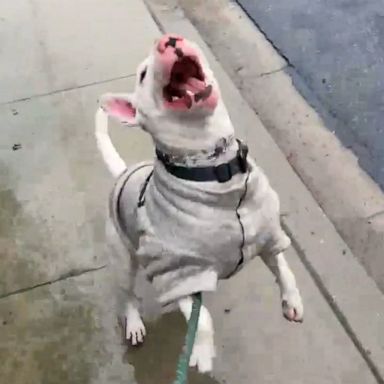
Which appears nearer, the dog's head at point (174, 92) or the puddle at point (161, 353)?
the dog's head at point (174, 92)

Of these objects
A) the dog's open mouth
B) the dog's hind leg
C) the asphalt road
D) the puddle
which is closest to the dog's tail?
the dog's hind leg

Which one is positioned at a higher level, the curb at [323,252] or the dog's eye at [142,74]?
the dog's eye at [142,74]

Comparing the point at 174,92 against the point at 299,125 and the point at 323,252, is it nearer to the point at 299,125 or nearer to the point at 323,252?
the point at 323,252

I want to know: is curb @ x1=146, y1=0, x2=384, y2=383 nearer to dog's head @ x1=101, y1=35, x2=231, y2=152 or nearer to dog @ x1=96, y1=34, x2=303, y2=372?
dog @ x1=96, y1=34, x2=303, y2=372

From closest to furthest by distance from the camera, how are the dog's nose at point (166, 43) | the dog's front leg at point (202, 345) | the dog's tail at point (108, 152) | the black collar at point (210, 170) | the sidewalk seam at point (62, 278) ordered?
the dog's nose at point (166, 43), the black collar at point (210, 170), the dog's front leg at point (202, 345), the dog's tail at point (108, 152), the sidewalk seam at point (62, 278)

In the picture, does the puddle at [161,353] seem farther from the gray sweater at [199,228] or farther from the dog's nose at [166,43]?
the dog's nose at [166,43]

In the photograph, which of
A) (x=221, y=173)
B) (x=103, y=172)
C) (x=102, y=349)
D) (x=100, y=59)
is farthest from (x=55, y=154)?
(x=221, y=173)

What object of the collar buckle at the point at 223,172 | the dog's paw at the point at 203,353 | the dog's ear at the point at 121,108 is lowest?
the dog's paw at the point at 203,353

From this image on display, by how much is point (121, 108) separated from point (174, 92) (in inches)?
6.4

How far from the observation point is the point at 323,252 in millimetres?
2059

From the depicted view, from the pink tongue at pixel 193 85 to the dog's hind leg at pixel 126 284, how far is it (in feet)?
1.58

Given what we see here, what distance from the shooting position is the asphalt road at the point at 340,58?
2.40 meters

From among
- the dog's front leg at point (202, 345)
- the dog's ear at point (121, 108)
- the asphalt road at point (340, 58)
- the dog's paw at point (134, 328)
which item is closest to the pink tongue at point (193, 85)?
the dog's ear at point (121, 108)

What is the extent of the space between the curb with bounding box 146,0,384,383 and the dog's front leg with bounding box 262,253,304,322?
259 mm
